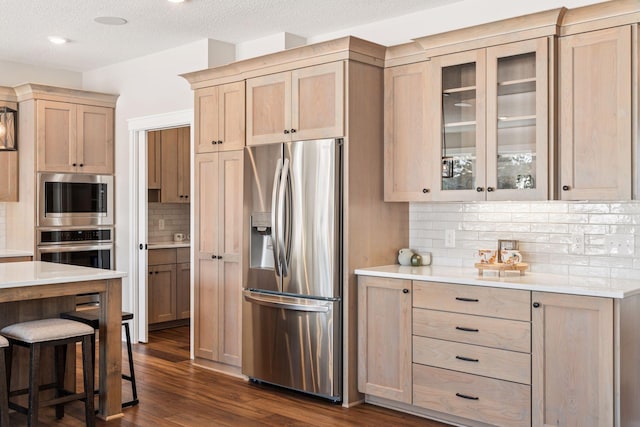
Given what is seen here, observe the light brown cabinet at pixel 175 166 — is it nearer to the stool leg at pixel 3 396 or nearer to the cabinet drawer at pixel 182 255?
the cabinet drawer at pixel 182 255

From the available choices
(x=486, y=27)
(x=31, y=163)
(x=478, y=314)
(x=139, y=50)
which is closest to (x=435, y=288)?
(x=478, y=314)

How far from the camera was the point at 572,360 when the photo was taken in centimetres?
326

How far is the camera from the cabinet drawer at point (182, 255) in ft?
21.7

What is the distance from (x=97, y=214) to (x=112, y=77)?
1.36m

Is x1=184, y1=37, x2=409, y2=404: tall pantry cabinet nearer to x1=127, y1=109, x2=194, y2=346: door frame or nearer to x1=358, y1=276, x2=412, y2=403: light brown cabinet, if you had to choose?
x1=358, y1=276, x2=412, y2=403: light brown cabinet

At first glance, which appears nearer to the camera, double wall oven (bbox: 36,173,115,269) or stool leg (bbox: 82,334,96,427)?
stool leg (bbox: 82,334,96,427)

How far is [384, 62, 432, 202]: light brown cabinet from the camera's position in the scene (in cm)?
414

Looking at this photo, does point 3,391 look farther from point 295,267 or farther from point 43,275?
point 295,267

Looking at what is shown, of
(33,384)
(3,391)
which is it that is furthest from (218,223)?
(3,391)

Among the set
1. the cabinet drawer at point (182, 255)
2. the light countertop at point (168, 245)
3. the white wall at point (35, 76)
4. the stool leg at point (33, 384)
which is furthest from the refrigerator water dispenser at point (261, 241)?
the white wall at point (35, 76)

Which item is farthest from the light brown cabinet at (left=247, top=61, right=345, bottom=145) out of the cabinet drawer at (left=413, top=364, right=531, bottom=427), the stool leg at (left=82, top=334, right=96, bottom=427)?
the stool leg at (left=82, top=334, right=96, bottom=427)

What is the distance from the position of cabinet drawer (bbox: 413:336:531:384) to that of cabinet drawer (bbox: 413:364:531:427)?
4cm

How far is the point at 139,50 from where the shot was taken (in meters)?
5.80

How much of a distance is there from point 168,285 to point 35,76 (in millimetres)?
2459
